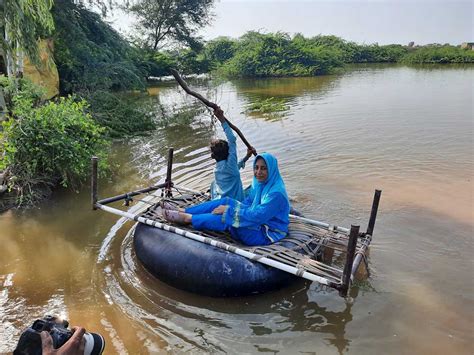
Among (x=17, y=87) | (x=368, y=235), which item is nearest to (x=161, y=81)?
(x=17, y=87)

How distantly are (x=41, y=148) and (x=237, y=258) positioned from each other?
4.22 m

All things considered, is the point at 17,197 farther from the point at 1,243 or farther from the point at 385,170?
the point at 385,170

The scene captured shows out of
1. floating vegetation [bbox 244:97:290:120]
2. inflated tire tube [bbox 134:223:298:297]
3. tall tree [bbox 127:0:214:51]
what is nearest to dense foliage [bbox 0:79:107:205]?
inflated tire tube [bbox 134:223:298:297]

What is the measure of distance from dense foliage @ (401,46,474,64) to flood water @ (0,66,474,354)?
1129 inches

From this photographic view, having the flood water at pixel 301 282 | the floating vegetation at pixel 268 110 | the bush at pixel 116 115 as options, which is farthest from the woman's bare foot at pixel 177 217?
the floating vegetation at pixel 268 110

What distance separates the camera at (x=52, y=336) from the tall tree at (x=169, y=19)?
28.8 meters

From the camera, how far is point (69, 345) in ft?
8.20

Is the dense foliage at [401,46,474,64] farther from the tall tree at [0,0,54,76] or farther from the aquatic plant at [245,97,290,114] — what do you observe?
the tall tree at [0,0,54,76]

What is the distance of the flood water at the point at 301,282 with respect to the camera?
4.01m

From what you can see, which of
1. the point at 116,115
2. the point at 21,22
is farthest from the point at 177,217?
the point at 116,115

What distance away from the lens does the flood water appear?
4012mm

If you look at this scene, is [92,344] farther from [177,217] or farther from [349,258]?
[177,217]

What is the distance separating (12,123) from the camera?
6645 mm

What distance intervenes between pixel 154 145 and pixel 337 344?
8298 mm
